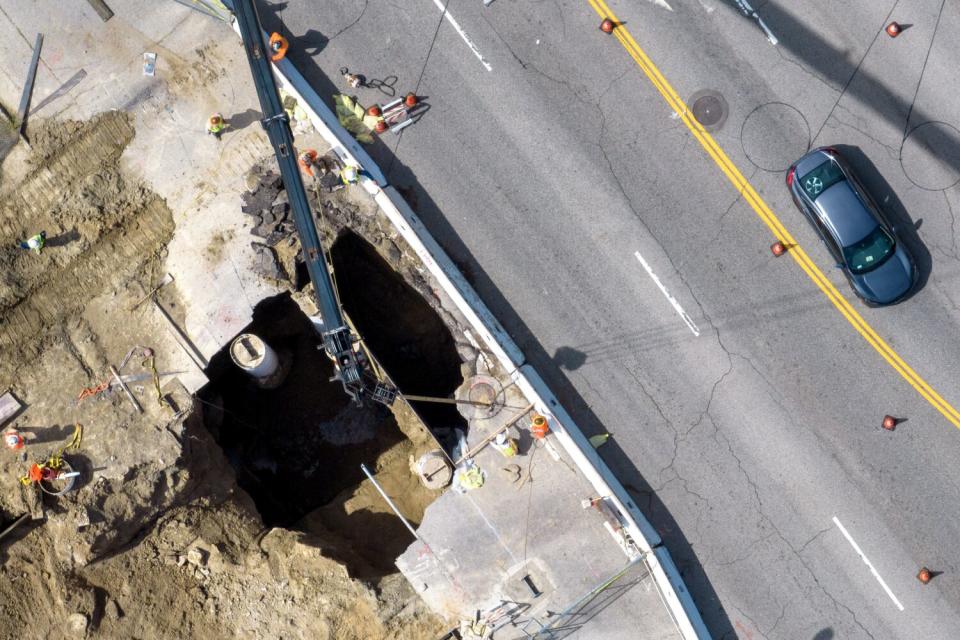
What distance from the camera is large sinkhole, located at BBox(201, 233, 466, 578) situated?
55.7 ft

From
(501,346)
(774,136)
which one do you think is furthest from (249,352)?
(774,136)

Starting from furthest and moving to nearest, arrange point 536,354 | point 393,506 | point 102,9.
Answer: point 102,9, point 393,506, point 536,354

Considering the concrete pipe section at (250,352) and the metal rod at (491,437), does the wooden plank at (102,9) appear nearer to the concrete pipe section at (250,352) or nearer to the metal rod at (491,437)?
the concrete pipe section at (250,352)

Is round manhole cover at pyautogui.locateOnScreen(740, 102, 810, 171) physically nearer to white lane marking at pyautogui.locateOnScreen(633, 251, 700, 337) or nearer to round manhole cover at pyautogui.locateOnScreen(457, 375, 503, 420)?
white lane marking at pyautogui.locateOnScreen(633, 251, 700, 337)

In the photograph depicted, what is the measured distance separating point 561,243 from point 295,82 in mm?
6495

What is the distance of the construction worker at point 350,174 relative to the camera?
15758mm

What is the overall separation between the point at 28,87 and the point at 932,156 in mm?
19100

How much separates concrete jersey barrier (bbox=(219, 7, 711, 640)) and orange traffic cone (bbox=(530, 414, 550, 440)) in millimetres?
164

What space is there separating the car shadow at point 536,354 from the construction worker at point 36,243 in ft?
21.1

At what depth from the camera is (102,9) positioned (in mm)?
16531

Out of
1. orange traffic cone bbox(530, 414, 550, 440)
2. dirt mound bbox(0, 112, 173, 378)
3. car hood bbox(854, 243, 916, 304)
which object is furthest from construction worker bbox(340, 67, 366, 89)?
car hood bbox(854, 243, 916, 304)

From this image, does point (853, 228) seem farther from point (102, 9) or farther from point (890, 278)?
point (102, 9)

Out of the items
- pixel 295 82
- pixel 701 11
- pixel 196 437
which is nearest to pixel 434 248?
pixel 295 82

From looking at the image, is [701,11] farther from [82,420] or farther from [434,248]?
[82,420]
